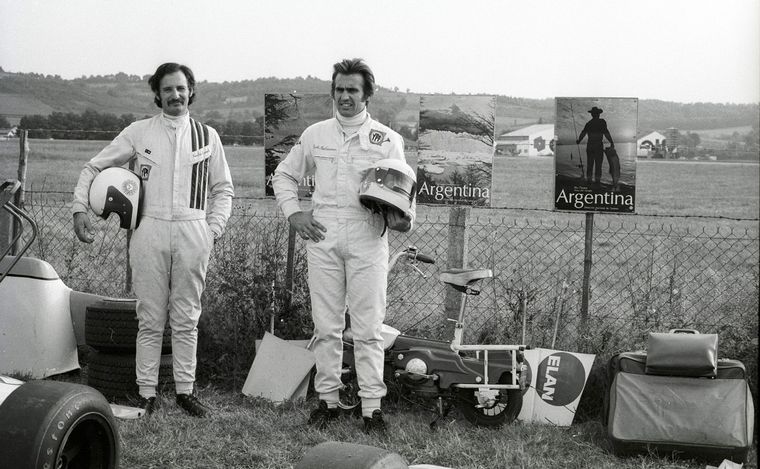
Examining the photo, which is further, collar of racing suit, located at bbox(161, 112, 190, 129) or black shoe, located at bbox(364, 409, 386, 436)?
collar of racing suit, located at bbox(161, 112, 190, 129)

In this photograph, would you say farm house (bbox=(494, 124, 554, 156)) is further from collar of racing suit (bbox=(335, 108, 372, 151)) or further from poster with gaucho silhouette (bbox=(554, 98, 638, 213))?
collar of racing suit (bbox=(335, 108, 372, 151))

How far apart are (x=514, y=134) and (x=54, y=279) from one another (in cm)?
4046

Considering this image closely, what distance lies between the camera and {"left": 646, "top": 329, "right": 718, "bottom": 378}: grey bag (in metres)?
4.96

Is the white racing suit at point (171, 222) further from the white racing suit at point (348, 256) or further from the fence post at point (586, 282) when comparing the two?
the fence post at point (586, 282)

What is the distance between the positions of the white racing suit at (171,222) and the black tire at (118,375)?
0.92 ft

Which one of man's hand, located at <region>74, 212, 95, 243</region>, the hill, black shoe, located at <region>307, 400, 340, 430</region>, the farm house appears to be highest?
the hill

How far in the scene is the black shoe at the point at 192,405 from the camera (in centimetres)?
553

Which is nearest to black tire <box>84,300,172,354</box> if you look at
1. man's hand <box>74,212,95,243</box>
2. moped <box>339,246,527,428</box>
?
man's hand <box>74,212,95,243</box>

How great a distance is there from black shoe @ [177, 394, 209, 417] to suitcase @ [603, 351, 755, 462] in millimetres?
2462

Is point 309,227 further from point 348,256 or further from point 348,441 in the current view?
point 348,441

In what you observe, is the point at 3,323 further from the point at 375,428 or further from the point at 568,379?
the point at 568,379

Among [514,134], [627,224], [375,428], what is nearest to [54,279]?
[375,428]

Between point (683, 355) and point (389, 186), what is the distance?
1913mm

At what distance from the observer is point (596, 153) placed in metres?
6.03
